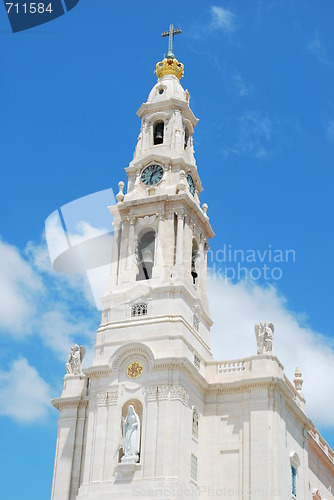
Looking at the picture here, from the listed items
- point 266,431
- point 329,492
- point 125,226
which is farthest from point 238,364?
point 329,492

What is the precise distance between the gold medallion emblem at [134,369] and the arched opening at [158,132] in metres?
16.4

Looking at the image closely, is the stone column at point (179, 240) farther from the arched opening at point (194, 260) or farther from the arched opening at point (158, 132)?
the arched opening at point (158, 132)

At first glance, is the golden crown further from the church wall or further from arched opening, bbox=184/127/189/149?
the church wall

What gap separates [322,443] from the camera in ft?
188

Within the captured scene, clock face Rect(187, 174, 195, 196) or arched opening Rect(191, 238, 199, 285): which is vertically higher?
clock face Rect(187, 174, 195, 196)

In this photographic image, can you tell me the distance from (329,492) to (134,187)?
2483 cm

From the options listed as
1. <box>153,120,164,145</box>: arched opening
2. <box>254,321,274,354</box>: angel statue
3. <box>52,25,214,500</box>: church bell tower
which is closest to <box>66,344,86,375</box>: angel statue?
<box>52,25,214,500</box>: church bell tower

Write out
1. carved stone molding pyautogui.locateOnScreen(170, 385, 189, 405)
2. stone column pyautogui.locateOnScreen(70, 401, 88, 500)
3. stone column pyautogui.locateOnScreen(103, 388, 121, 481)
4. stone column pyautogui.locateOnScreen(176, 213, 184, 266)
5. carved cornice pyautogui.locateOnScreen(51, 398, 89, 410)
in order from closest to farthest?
stone column pyautogui.locateOnScreen(103, 388, 121, 481) < carved stone molding pyautogui.locateOnScreen(170, 385, 189, 405) < stone column pyautogui.locateOnScreen(70, 401, 88, 500) < carved cornice pyautogui.locateOnScreen(51, 398, 89, 410) < stone column pyautogui.locateOnScreen(176, 213, 184, 266)

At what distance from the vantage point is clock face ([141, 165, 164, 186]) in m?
53.2

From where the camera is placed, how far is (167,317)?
47.2 metres

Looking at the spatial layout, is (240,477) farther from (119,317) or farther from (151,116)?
(151,116)

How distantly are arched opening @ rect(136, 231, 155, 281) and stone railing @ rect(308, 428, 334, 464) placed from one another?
1459cm

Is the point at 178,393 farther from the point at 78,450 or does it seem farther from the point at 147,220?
the point at 147,220

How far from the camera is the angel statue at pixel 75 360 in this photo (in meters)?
50.0
